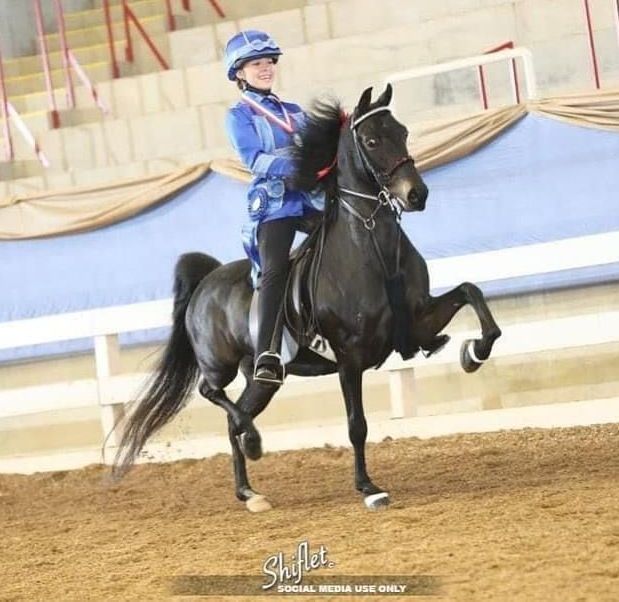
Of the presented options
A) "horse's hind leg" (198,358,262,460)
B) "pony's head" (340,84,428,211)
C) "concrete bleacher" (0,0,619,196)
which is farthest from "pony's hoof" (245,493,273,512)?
"concrete bleacher" (0,0,619,196)

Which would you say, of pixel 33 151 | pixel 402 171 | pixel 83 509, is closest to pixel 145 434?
pixel 83 509

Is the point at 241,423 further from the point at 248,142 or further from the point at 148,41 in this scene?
the point at 148,41

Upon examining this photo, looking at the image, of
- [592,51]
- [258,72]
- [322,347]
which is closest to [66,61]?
[592,51]

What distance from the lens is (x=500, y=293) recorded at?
8.64m

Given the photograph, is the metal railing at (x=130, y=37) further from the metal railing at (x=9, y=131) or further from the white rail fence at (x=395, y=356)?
the white rail fence at (x=395, y=356)

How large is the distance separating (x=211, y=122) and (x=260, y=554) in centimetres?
752

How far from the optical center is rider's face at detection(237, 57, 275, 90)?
6297 millimetres

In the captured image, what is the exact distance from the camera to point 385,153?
5742mm

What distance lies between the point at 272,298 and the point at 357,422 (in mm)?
698

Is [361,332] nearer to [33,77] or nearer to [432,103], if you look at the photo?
[432,103]

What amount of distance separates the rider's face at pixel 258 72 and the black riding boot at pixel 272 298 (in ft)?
2.16

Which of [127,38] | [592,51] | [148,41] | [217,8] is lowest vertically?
[592,51]

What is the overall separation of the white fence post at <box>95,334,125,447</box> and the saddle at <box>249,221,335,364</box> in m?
3.21

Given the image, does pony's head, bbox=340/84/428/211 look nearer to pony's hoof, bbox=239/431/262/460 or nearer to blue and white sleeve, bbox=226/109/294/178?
blue and white sleeve, bbox=226/109/294/178
